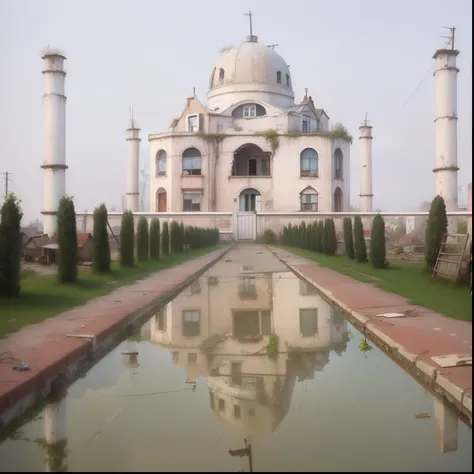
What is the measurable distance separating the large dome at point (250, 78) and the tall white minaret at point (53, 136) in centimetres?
2042

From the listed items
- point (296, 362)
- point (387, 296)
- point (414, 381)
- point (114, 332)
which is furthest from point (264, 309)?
point (414, 381)

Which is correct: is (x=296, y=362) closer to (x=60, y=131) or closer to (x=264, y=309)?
(x=264, y=309)

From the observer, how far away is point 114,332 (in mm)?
8828

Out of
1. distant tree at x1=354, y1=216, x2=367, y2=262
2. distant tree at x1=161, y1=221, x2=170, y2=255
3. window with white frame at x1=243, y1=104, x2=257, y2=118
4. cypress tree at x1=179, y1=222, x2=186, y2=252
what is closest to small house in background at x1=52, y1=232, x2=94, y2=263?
distant tree at x1=161, y1=221, x2=170, y2=255

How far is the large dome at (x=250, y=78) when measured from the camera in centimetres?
5931

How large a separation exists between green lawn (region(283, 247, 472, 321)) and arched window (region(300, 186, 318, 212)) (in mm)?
35756

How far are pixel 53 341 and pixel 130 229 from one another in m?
13.8

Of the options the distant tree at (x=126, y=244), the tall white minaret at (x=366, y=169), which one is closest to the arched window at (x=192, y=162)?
the tall white minaret at (x=366, y=169)

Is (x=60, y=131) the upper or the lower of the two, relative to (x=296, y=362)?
upper

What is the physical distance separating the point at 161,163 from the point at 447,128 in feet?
90.5

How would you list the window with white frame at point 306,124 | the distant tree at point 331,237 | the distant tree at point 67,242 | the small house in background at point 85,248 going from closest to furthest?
1. the distant tree at point 67,242
2. the small house in background at point 85,248
3. the distant tree at point 331,237
4. the window with white frame at point 306,124

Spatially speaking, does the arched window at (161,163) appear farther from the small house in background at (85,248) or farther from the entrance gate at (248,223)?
the small house in background at (85,248)

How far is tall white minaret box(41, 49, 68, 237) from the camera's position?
4344cm

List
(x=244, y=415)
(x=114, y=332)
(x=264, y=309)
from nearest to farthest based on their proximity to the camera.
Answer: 1. (x=244, y=415)
2. (x=114, y=332)
3. (x=264, y=309)
